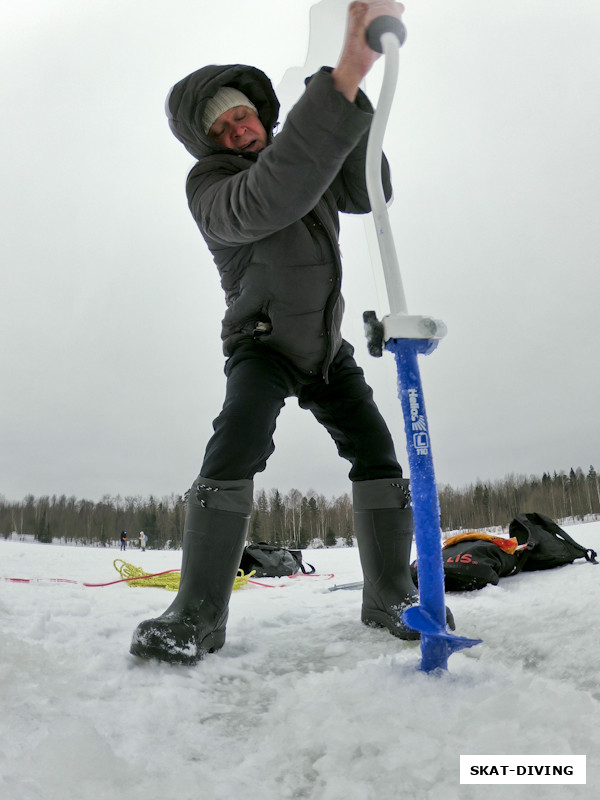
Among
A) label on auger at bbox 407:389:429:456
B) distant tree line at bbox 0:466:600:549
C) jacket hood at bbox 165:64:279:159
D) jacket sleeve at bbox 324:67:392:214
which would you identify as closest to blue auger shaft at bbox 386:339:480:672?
label on auger at bbox 407:389:429:456

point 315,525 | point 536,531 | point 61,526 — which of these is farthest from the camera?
point 61,526

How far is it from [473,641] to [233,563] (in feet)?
2.55

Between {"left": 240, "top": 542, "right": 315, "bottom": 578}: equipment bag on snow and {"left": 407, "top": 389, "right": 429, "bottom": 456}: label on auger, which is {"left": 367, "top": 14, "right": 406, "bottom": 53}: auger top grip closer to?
{"left": 407, "top": 389, "right": 429, "bottom": 456}: label on auger

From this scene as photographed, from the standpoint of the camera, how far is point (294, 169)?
1439mm

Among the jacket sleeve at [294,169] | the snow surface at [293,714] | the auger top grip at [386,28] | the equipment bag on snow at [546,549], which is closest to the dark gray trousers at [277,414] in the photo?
the jacket sleeve at [294,169]

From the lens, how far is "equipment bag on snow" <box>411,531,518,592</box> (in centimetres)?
272

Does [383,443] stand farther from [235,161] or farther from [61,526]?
[61,526]

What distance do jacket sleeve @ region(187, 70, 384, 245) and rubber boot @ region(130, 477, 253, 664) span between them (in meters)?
0.84

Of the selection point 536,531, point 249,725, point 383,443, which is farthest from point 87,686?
point 536,531

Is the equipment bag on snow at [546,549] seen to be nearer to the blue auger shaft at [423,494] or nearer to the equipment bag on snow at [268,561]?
the blue auger shaft at [423,494]

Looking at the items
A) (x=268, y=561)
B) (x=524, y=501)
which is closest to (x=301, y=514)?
(x=524, y=501)

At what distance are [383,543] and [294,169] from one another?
4.33 ft

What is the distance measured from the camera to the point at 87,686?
1.16 m

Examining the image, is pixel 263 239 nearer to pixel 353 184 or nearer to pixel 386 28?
pixel 353 184
